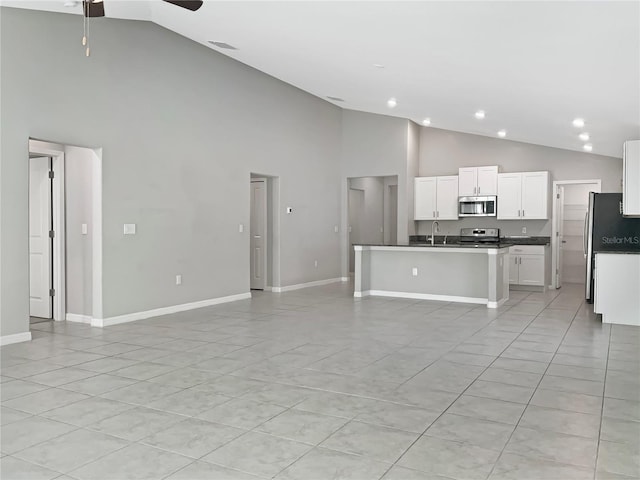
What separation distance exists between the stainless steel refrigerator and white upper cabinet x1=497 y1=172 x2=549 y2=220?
4.45 feet

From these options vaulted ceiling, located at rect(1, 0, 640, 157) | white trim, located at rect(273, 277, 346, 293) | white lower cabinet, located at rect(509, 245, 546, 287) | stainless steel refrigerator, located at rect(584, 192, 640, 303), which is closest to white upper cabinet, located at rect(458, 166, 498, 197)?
white lower cabinet, located at rect(509, 245, 546, 287)

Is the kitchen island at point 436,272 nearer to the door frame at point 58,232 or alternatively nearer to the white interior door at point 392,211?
the door frame at point 58,232

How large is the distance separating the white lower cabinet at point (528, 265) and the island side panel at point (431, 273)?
209 centimetres

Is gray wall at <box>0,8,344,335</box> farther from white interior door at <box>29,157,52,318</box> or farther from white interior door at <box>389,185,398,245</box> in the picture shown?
white interior door at <box>389,185,398,245</box>

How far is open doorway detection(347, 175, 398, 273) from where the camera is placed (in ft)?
39.1

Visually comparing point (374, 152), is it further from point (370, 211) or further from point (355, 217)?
point (370, 211)

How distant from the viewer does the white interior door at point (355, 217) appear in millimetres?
11836

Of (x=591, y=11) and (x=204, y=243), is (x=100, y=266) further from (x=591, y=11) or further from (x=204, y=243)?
(x=591, y=11)

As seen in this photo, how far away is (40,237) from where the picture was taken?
6582 mm

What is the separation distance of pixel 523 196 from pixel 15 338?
8575mm

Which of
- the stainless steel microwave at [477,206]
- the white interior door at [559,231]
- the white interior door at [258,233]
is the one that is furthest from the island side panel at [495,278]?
the white interior door at [258,233]

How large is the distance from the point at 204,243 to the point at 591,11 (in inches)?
228

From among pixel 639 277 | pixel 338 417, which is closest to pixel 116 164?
pixel 338 417

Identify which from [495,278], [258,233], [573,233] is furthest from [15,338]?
[573,233]
